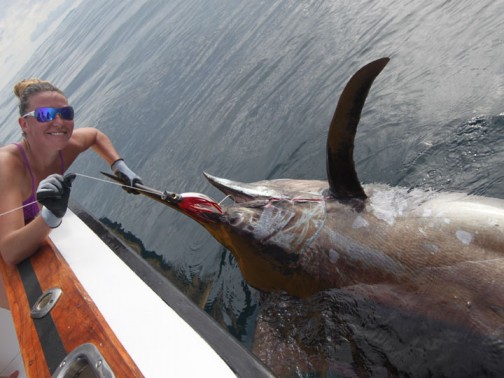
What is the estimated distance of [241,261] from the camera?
2672 millimetres

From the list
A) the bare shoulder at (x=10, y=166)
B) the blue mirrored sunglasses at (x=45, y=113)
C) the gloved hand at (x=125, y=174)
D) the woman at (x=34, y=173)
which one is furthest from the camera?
the gloved hand at (x=125, y=174)

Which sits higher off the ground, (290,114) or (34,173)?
(34,173)

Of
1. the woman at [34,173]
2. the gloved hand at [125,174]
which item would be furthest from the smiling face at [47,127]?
the gloved hand at [125,174]

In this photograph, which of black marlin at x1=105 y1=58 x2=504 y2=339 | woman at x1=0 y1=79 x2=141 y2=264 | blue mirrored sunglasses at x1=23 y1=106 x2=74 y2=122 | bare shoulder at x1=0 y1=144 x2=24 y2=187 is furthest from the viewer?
blue mirrored sunglasses at x1=23 y1=106 x2=74 y2=122

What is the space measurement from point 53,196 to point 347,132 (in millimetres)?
2245

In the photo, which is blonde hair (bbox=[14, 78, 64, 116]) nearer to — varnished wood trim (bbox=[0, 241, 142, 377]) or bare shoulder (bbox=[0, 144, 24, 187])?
bare shoulder (bbox=[0, 144, 24, 187])

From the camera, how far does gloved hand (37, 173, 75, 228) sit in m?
2.82

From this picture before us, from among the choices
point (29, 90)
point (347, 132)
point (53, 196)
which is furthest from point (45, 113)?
point (347, 132)

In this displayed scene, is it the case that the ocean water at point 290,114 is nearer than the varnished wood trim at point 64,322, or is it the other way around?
the varnished wood trim at point 64,322

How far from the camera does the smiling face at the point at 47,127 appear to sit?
3.51 meters

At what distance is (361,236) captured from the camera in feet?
7.25

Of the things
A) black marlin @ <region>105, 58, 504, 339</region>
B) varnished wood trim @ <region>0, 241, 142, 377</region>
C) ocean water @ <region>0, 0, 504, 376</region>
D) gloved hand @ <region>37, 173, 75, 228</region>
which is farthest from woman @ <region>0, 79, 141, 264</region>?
ocean water @ <region>0, 0, 504, 376</region>

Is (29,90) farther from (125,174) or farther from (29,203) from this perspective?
(125,174)

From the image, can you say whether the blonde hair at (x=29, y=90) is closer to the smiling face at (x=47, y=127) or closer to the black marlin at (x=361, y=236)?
the smiling face at (x=47, y=127)
